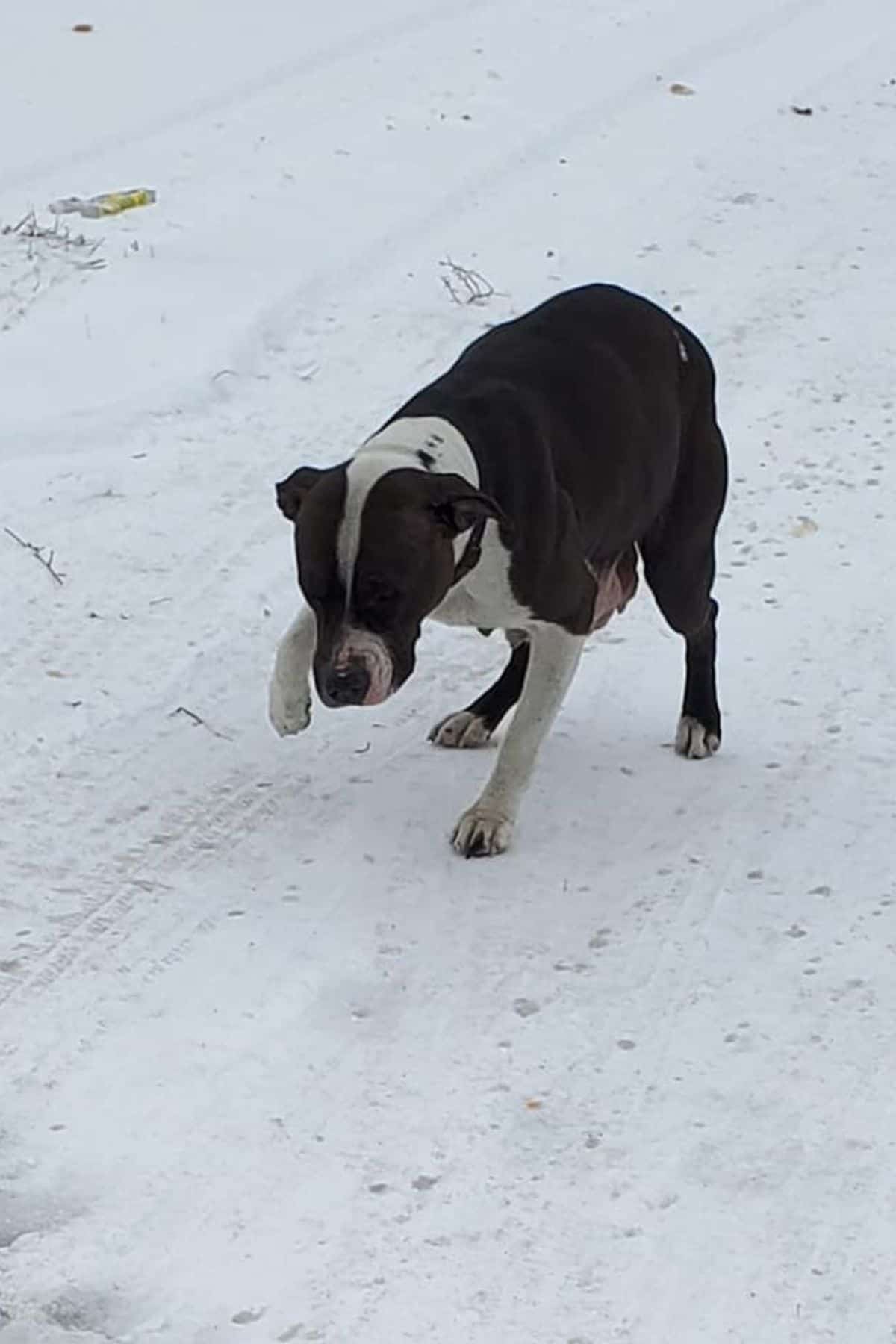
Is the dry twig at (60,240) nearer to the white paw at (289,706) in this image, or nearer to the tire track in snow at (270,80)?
the tire track in snow at (270,80)

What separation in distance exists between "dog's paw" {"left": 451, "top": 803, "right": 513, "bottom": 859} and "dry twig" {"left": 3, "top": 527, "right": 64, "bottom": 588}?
1.57m

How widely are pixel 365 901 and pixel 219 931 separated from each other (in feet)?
0.99

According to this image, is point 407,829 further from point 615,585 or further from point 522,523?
point 615,585

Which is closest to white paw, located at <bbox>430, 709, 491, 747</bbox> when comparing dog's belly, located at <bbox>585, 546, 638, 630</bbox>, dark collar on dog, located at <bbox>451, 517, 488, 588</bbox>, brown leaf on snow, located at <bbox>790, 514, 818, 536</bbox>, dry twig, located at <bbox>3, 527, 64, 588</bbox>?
dog's belly, located at <bbox>585, 546, 638, 630</bbox>

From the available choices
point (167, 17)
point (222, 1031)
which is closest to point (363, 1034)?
point (222, 1031)

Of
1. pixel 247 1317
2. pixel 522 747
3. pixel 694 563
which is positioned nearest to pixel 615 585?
pixel 694 563

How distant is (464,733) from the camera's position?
18.1ft

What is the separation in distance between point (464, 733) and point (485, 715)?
0.07 m

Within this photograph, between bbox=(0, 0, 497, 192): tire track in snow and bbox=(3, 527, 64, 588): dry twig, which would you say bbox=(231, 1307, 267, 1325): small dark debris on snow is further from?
bbox=(0, 0, 497, 192): tire track in snow

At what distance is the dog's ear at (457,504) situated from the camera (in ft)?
14.7

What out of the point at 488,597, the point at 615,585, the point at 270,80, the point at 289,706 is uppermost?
A: the point at 488,597

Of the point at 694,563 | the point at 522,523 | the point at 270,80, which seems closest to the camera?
the point at 522,523

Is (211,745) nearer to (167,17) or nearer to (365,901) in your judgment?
(365,901)

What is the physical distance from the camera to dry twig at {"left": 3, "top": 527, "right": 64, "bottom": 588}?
20.2 ft
